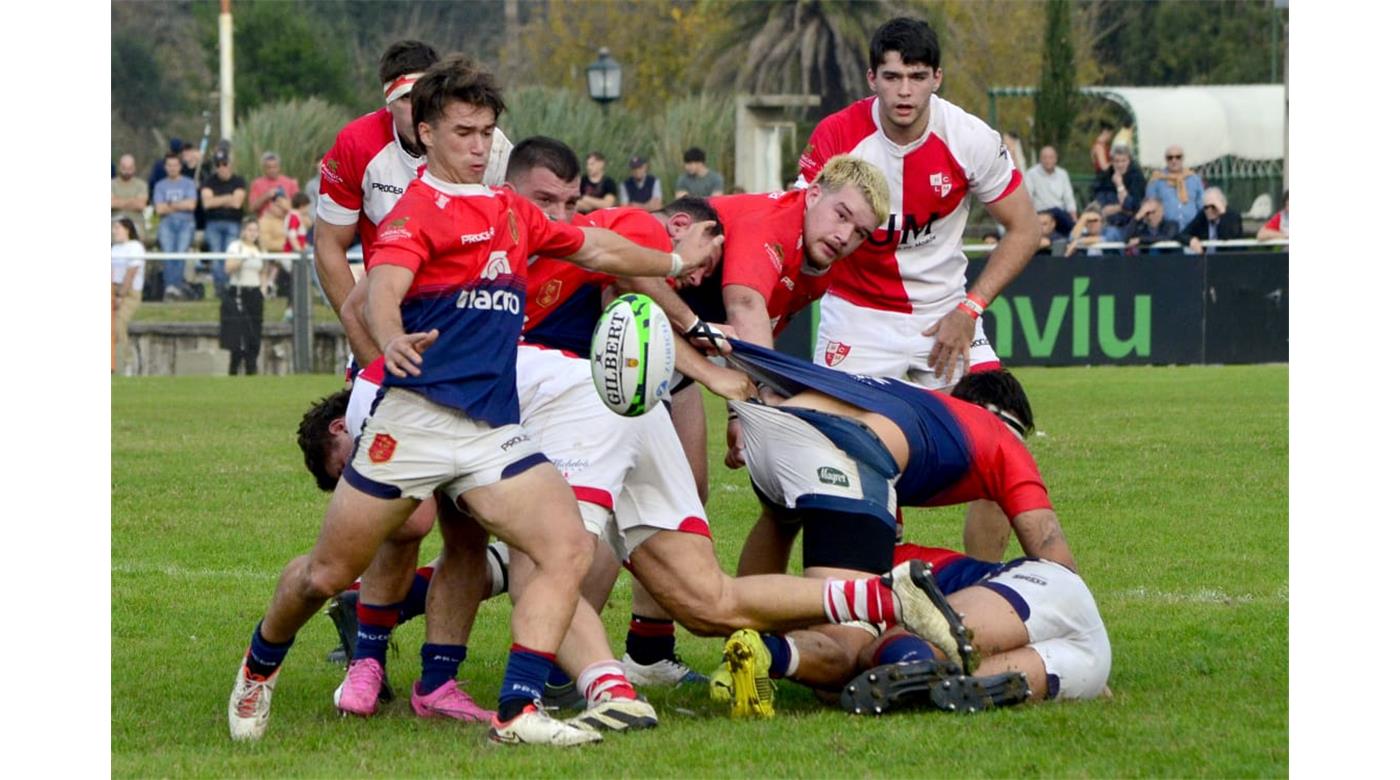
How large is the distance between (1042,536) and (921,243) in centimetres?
191

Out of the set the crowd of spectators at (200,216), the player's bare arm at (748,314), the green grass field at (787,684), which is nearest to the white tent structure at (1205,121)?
the crowd of spectators at (200,216)

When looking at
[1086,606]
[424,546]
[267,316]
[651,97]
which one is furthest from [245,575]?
[651,97]

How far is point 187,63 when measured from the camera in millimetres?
57344

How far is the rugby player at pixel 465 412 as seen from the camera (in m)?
5.78

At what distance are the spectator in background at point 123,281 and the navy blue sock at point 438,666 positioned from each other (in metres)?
16.3

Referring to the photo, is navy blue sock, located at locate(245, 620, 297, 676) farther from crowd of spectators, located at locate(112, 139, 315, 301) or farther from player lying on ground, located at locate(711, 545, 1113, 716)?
crowd of spectators, located at locate(112, 139, 315, 301)

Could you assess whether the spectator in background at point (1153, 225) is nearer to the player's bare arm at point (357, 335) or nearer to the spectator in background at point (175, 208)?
the spectator in background at point (175, 208)

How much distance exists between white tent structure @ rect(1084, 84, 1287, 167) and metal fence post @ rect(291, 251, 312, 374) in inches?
887

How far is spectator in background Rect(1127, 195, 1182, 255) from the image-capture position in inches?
901

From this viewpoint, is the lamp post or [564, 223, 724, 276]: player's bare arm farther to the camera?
the lamp post

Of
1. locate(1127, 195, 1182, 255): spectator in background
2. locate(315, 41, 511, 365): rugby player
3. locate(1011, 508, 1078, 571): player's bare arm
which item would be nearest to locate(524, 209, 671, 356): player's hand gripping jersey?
locate(315, 41, 511, 365): rugby player

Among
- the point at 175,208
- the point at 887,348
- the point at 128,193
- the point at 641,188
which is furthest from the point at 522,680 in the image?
the point at 128,193

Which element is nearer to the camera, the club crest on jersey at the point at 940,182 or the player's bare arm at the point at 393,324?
the player's bare arm at the point at 393,324

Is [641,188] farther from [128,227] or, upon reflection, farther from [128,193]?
[128,193]
